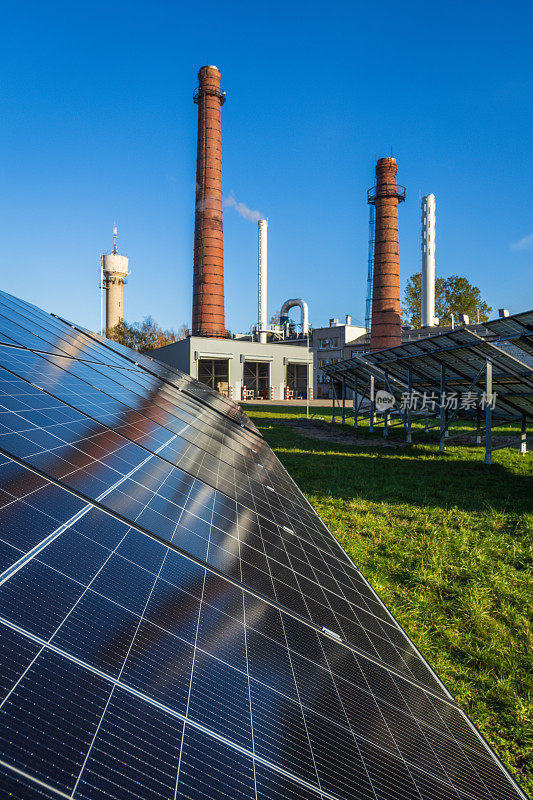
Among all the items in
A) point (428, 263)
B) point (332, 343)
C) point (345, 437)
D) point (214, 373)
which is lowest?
point (345, 437)

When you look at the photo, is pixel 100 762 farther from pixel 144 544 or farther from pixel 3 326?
pixel 3 326

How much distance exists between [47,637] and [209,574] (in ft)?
3.36

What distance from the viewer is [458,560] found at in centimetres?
630

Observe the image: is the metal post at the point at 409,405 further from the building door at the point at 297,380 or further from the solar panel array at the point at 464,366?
the building door at the point at 297,380

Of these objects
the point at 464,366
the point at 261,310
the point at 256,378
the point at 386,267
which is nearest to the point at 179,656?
the point at 464,366

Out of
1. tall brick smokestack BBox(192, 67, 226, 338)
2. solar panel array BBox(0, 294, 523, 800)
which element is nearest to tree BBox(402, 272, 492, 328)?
tall brick smokestack BBox(192, 67, 226, 338)

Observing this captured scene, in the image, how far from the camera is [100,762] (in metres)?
1.03

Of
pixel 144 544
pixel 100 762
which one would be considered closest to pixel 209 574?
pixel 144 544

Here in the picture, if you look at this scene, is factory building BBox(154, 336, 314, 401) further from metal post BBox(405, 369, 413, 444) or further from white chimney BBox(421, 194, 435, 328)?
metal post BBox(405, 369, 413, 444)

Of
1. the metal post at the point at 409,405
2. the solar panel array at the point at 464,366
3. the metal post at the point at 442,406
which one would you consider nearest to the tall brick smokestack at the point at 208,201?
the solar panel array at the point at 464,366

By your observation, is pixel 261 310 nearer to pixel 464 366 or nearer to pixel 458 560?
pixel 464 366

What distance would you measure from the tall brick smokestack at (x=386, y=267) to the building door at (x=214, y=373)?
63.0 ft

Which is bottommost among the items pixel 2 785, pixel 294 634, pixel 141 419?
pixel 294 634

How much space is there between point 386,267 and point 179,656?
3539cm
